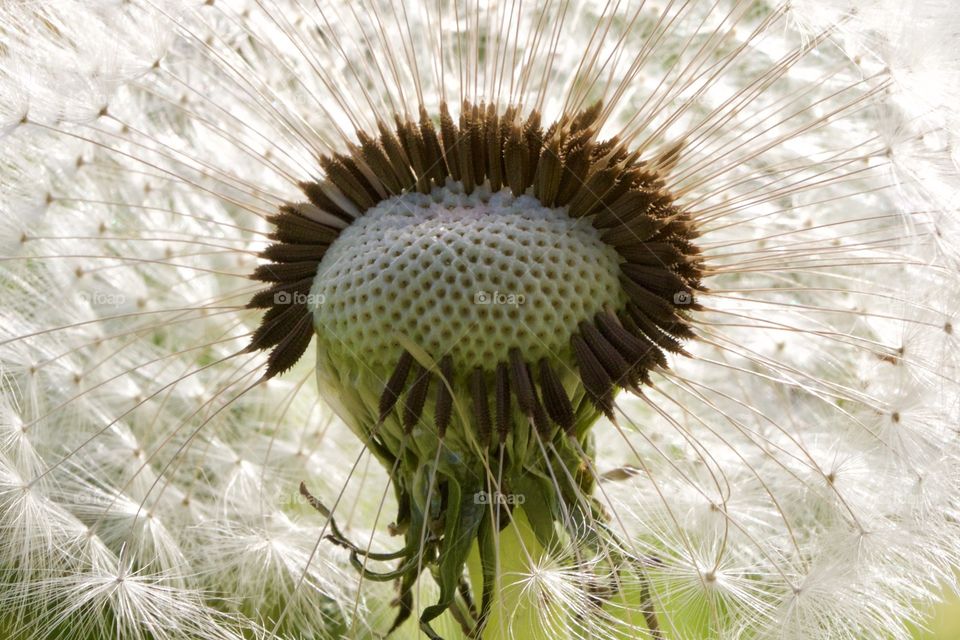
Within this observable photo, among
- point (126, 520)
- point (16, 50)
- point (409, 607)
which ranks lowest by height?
point (126, 520)

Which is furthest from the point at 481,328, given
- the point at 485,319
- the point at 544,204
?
the point at 544,204

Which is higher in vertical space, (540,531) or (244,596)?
(540,531)

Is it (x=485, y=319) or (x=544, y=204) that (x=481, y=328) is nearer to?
(x=485, y=319)

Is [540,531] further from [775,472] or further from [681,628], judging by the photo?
[775,472]

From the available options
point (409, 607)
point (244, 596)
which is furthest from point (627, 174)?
point (244, 596)
